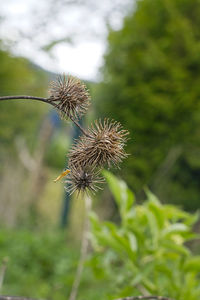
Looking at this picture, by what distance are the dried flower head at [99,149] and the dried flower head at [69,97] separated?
65mm

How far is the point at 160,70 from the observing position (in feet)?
13.5

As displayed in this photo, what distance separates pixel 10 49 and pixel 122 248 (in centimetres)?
371

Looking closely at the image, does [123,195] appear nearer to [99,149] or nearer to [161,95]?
[99,149]

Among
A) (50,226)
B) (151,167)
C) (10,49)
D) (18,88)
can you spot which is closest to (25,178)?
(50,226)

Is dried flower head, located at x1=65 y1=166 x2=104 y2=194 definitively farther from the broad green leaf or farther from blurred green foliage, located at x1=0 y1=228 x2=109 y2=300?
blurred green foliage, located at x1=0 y1=228 x2=109 y2=300

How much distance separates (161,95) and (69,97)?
3.31 metres

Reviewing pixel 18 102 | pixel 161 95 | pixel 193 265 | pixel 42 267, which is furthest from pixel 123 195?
pixel 18 102

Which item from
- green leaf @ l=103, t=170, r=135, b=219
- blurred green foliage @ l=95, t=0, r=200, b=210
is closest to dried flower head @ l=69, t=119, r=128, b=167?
green leaf @ l=103, t=170, r=135, b=219

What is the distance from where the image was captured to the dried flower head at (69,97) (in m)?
0.92

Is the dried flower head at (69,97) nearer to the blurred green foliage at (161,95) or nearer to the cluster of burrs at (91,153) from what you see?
the cluster of burrs at (91,153)

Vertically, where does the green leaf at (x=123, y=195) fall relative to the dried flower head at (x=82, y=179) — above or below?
above

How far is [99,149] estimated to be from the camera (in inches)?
34.5

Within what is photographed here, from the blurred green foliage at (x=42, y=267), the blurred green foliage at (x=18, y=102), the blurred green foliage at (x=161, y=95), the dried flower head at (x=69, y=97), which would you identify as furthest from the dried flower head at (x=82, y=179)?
the blurred green foliage at (x=18, y=102)

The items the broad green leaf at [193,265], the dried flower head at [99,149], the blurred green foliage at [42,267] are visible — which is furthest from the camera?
the blurred green foliage at [42,267]
